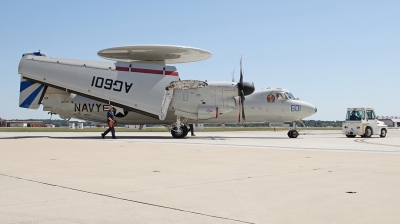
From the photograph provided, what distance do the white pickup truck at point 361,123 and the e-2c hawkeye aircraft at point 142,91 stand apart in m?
5.63

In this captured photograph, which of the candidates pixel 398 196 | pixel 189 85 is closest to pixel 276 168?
pixel 398 196

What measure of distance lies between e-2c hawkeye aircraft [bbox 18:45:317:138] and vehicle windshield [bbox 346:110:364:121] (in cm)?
594

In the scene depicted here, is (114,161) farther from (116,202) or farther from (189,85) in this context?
(189,85)

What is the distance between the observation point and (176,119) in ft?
101

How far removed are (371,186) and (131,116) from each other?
975 inches

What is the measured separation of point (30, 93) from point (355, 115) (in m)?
25.5

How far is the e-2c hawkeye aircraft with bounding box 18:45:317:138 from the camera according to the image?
28156 millimetres

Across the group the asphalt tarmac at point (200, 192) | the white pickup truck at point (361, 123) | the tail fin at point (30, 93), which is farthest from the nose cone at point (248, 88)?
the asphalt tarmac at point (200, 192)

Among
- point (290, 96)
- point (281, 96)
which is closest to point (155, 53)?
point (281, 96)

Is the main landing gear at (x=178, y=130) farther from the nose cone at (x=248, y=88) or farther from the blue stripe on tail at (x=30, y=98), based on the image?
the blue stripe on tail at (x=30, y=98)

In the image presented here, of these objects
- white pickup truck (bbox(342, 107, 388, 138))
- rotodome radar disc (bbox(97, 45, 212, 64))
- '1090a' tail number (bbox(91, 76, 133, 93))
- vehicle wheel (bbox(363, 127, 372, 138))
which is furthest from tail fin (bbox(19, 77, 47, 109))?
vehicle wheel (bbox(363, 127, 372, 138))

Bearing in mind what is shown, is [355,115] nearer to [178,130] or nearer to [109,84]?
[178,130]

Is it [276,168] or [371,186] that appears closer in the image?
[371,186]

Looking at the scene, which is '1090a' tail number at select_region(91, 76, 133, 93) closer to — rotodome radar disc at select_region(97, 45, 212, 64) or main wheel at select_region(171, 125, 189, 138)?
rotodome radar disc at select_region(97, 45, 212, 64)
